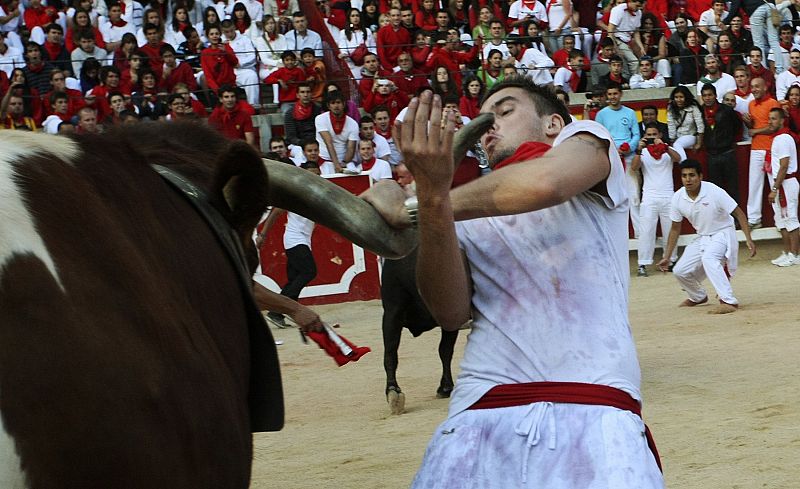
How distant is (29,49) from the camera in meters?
14.4

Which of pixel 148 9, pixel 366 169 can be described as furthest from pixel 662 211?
pixel 148 9

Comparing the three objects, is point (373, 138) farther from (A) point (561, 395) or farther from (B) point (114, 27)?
(A) point (561, 395)

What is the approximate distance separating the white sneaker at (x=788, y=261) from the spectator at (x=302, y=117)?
19.7 feet

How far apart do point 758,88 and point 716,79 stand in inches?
47.5

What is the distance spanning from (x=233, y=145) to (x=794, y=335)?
7.93m

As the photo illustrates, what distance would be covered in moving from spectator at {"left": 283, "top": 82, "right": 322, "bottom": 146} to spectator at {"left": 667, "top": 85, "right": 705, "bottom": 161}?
465cm

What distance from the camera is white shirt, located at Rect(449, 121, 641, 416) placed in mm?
2738

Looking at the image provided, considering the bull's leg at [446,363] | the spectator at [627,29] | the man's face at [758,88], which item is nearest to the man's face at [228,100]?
the spectator at [627,29]

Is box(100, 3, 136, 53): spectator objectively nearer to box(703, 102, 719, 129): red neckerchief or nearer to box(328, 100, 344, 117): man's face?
box(328, 100, 344, 117): man's face

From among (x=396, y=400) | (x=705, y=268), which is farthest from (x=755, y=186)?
(x=396, y=400)

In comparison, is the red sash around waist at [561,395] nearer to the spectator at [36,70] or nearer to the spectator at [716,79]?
the spectator at [36,70]

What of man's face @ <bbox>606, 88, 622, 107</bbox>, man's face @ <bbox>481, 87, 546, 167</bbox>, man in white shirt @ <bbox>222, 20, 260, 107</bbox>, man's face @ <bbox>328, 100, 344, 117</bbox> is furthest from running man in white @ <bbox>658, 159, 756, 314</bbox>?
man's face @ <bbox>481, 87, 546, 167</bbox>

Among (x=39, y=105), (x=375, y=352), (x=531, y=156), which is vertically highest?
(x=531, y=156)

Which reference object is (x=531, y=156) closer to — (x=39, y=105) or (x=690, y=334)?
(x=690, y=334)
